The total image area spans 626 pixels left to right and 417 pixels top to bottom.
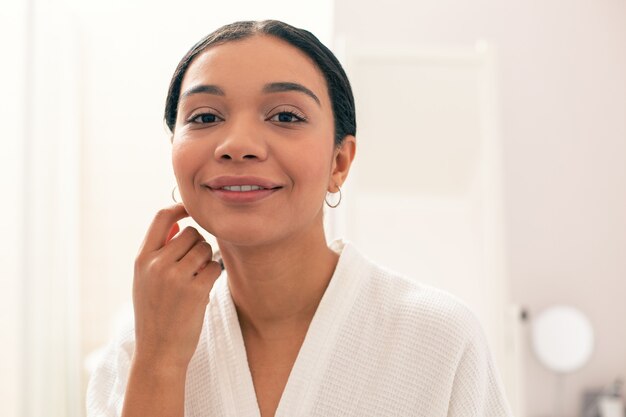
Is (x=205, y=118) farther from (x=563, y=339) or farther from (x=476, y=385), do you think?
(x=563, y=339)

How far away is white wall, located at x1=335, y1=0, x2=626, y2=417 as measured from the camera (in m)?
2.76

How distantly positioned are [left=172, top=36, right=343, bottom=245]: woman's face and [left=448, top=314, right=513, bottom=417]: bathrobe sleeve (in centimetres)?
26

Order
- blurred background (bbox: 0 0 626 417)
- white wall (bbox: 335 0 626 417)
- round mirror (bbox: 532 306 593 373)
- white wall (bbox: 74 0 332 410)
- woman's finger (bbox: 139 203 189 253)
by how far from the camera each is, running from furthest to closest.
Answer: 1. white wall (bbox: 335 0 626 417)
2. round mirror (bbox: 532 306 593 373)
3. white wall (bbox: 74 0 332 410)
4. blurred background (bbox: 0 0 626 417)
5. woman's finger (bbox: 139 203 189 253)

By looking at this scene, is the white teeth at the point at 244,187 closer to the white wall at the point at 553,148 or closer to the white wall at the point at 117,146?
the white wall at the point at 117,146

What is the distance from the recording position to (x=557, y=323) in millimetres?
2621

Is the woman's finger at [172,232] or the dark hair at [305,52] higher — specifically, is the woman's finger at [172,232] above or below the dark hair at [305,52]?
below

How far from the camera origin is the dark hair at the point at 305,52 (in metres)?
0.94

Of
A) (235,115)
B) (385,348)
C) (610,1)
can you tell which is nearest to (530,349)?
(610,1)

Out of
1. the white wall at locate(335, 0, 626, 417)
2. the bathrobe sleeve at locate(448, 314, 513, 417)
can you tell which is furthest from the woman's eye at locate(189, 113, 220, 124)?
the white wall at locate(335, 0, 626, 417)

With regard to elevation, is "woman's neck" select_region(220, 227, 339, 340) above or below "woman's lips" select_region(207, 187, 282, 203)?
below

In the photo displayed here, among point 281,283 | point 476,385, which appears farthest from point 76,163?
point 476,385

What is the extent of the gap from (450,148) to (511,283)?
843 millimetres

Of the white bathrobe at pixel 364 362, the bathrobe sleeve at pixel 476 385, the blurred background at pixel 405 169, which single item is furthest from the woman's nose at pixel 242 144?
the blurred background at pixel 405 169

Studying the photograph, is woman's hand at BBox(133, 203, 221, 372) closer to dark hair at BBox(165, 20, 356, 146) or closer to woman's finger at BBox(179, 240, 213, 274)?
woman's finger at BBox(179, 240, 213, 274)
